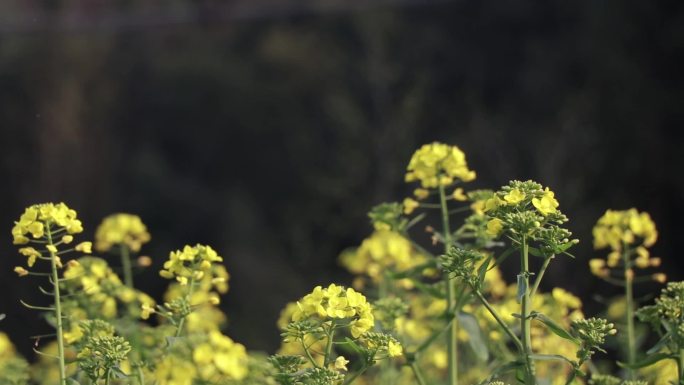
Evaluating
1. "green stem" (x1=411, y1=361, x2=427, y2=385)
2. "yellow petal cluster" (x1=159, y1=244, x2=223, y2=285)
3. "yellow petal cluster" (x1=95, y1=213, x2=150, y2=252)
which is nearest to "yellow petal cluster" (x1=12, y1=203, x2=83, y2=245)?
"yellow petal cluster" (x1=159, y1=244, x2=223, y2=285)

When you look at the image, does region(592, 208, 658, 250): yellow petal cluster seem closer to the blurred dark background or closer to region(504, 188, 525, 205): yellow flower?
Result: region(504, 188, 525, 205): yellow flower

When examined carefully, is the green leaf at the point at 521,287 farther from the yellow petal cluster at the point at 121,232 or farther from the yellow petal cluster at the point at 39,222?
the yellow petal cluster at the point at 121,232

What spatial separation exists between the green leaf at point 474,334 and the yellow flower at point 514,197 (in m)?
0.62

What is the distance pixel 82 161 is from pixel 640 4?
652 cm

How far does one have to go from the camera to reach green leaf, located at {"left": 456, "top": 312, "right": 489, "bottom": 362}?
258cm

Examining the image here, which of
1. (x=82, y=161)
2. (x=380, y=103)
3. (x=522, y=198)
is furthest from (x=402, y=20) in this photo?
(x=522, y=198)

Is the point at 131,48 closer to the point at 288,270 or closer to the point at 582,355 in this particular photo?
the point at 288,270

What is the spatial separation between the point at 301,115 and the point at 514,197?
984 centimetres

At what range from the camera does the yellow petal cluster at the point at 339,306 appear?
1.98 m

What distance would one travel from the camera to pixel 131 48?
39.0ft

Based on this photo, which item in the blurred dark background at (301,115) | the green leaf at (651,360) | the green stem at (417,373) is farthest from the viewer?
the blurred dark background at (301,115)

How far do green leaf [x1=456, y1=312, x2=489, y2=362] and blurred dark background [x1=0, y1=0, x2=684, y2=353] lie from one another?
6423 millimetres

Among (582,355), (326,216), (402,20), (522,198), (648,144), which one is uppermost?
(402,20)

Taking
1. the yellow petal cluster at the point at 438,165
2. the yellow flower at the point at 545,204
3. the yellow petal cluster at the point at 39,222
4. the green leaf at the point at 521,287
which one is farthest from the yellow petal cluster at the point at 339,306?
the yellow petal cluster at the point at 438,165
